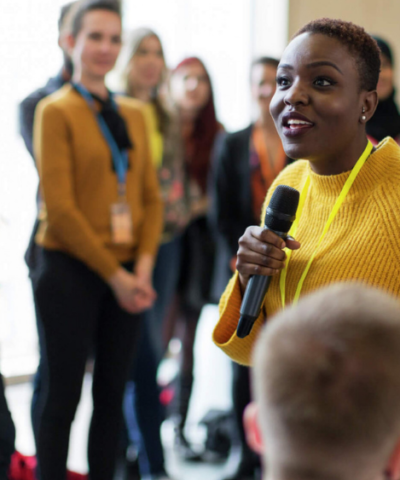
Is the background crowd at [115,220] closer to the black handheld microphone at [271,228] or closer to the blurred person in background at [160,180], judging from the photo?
the blurred person in background at [160,180]

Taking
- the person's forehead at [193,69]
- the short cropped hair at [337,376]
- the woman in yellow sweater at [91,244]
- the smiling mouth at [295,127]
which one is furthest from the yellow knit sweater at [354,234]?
the person's forehead at [193,69]

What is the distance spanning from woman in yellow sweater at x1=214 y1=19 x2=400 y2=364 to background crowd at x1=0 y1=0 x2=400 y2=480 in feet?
2.53

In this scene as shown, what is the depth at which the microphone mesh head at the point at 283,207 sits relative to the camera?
Result: 123 centimetres

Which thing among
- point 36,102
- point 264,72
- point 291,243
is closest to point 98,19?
point 36,102

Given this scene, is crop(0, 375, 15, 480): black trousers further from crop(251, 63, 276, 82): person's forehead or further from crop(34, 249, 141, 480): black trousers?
crop(251, 63, 276, 82): person's forehead

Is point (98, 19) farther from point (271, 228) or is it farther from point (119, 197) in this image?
point (271, 228)

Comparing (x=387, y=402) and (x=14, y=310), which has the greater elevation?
(x=387, y=402)

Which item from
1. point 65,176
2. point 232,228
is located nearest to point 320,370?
point 65,176

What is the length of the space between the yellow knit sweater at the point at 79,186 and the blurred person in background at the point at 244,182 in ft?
1.71

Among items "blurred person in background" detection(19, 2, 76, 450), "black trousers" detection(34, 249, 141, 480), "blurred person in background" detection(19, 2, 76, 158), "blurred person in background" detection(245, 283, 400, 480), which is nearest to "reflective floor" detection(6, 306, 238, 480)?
"black trousers" detection(34, 249, 141, 480)

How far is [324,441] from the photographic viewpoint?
66cm

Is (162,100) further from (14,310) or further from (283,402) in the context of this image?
(283,402)

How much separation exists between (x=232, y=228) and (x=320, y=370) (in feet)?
6.86

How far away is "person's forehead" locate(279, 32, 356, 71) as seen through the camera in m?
1.17
